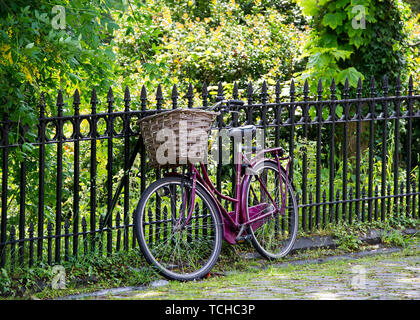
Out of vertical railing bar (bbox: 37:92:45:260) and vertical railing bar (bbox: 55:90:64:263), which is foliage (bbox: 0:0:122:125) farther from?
vertical railing bar (bbox: 55:90:64:263)

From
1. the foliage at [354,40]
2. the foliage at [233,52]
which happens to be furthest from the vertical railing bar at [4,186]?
the foliage at [233,52]

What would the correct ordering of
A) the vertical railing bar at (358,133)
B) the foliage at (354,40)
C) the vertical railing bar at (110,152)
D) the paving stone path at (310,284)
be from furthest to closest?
the foliage at (354,40)
the vertical railing bar at (358,133)
the vertical railing bar at (110,152)
the paving stone path at (310,284)

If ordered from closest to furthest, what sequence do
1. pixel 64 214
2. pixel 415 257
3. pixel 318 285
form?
pixel 318 285 → pixel 415 257 → pixel 64 214

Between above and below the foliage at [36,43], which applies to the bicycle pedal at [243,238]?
below

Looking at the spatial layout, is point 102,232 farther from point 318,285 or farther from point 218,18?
point 218,18

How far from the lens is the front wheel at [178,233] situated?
5.23 meters

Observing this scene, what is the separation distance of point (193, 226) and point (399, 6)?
4729 mm

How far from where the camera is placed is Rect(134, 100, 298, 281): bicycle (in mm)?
5379

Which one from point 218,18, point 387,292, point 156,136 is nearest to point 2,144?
point 156,136

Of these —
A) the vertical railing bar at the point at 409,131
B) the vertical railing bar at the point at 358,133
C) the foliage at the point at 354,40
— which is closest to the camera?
the vertical railing bar at the point at 358,133

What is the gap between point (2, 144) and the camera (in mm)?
4977

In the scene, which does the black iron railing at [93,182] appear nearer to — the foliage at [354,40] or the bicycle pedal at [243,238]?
the bicycle pedal at [243,238]

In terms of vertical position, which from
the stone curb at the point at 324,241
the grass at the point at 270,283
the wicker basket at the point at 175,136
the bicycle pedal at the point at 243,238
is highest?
the wicker basket at the point at 175,136

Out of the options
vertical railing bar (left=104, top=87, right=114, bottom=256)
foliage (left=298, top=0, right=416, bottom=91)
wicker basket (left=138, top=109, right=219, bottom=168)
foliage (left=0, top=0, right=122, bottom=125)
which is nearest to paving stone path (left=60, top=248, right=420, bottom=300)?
vertical railing bar (left=104, top=87, right=114, bottom=256)
